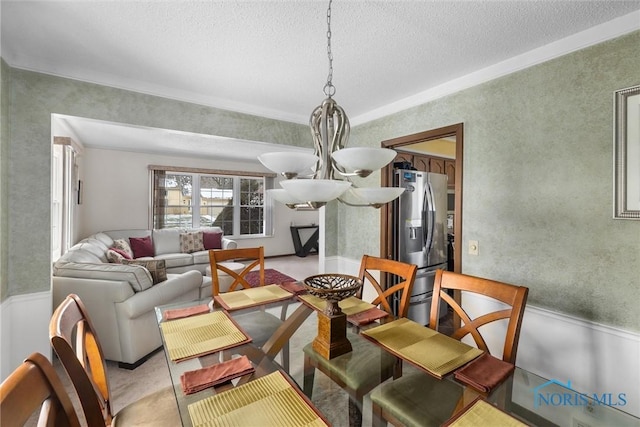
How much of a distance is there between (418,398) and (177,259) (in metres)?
4.79

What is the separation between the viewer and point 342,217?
3578 mm

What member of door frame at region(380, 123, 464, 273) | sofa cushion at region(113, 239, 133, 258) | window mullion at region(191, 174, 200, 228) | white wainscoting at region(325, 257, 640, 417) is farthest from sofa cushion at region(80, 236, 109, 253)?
white wainscoting at region(325, 257, 640, 417)

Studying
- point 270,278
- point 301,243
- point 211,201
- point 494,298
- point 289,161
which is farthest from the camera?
point 301,243

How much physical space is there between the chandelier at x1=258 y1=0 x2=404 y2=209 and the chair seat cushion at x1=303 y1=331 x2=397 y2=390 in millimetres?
667

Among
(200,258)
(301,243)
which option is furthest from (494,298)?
(301,243)

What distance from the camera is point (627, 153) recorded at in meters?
1.52

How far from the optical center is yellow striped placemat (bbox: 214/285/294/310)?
173cm

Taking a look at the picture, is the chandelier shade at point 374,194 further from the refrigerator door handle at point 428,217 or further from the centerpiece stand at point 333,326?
the refrigerator door handle at point 428,217

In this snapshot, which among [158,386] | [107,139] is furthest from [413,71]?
[107,139]

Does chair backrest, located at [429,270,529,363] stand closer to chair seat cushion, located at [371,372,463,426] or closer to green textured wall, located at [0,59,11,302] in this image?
chair seat cushion, located at [371,372,463,426]

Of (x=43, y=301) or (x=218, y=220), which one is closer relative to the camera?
(x=43, y=301)

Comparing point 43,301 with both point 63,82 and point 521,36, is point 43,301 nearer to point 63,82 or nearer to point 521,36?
point 63,82

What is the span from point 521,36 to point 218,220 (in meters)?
6.28

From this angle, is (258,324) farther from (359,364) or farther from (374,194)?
(374,194)
